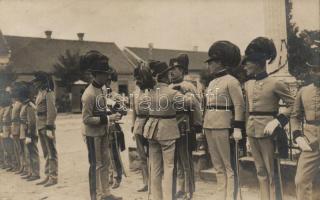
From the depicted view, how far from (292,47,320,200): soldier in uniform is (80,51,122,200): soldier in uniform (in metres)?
2.67

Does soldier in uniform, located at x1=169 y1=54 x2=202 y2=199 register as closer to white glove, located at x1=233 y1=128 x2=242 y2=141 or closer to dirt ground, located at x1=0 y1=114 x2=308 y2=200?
dirt ground, located at x1=0 y1=114 x2=308 y2=200

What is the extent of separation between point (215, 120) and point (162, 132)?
2.19ft

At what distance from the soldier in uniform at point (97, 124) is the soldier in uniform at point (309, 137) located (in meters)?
2.67

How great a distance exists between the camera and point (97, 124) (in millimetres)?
5305

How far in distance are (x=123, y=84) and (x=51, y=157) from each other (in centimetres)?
2721

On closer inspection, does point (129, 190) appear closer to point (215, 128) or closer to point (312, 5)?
point (215, 128)

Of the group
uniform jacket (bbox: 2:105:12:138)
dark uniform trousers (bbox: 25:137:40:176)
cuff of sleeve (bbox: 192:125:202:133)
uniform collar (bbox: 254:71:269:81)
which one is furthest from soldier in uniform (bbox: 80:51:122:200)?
uniform jacket (bbox: 2:105:12:138)

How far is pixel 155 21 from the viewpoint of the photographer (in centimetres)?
838

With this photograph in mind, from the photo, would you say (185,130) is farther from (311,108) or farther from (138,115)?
(311,108)

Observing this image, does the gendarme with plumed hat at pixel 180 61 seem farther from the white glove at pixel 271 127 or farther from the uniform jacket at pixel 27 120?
the uniform jacket at pixel 27 120

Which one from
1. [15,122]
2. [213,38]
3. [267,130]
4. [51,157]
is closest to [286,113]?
[267,130]

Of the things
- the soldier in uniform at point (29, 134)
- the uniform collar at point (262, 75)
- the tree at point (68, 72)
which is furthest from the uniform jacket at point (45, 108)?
the tree at point (68, 72)

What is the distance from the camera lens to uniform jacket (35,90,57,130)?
6.92 metres

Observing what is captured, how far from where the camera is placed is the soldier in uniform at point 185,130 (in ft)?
17.2
